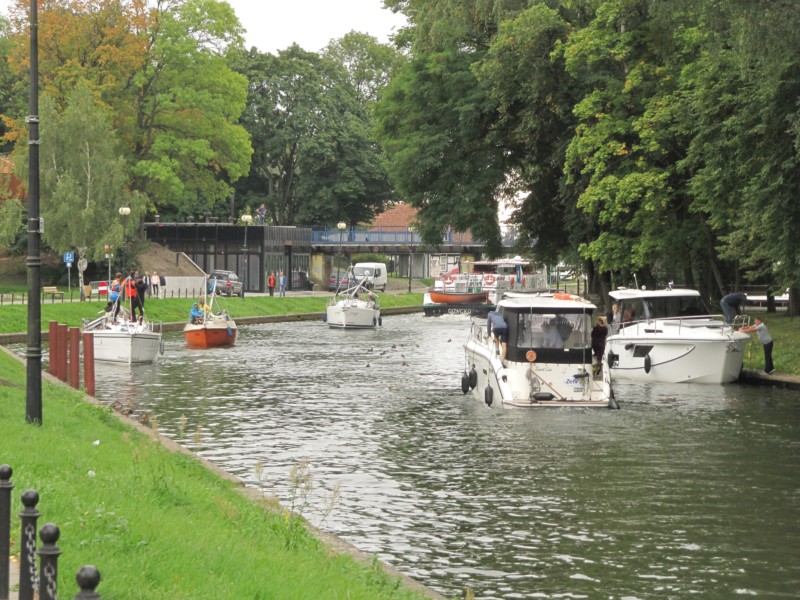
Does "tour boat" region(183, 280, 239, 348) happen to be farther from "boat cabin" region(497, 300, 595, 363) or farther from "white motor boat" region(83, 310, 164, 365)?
"boat cabin" region(497, 300, 595, 363)

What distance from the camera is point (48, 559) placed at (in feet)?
22.2

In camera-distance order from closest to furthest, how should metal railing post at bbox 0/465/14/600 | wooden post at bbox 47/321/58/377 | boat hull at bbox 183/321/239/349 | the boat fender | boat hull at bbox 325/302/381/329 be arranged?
metal railing post at bbox 0/465/14/600
wooden post at bbox 47/321/58/377
the boat fender
boat hull at bbox 183/321/239/349
boat hull at bbox 325/302/381/329

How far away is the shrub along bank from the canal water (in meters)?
1.43

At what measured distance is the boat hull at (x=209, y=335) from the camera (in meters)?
47.1

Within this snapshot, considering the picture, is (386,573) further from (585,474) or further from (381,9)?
(381,9)

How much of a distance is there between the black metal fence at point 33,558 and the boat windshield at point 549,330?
21.2 meters

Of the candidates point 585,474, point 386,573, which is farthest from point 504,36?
point 386,573

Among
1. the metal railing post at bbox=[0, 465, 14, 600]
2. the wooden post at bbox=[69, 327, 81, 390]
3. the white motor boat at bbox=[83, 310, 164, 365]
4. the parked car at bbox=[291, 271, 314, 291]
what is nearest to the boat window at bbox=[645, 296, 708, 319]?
the white motor boat at bbox=[83, 310, 164, 365]

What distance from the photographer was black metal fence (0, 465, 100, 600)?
607 cm

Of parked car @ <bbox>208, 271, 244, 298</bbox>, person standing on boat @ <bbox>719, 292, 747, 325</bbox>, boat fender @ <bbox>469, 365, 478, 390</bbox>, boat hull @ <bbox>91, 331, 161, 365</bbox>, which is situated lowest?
boat fender @ <bbox>469, 365, 478, 390</bbox>

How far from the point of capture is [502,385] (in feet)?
95.5

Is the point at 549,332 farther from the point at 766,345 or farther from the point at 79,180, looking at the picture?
the point at 79,180

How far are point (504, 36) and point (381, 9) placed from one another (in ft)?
57.2

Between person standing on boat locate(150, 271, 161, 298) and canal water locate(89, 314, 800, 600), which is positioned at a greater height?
person standing on boat locate(150, 271, 161, 298)
